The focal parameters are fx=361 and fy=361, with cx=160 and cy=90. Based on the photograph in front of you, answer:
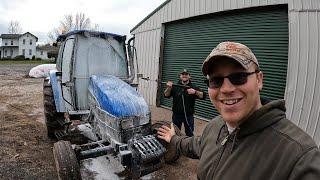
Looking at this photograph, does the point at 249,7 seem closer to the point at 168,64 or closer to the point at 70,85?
the point at 168,64

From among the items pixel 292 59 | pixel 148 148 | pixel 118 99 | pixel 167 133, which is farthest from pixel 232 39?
pixel 167 133

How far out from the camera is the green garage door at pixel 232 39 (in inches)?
345

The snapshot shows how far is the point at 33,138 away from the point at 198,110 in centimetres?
512

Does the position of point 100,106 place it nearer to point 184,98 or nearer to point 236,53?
point 184,98

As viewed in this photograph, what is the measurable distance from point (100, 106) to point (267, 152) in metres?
4.47

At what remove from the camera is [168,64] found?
1283cm

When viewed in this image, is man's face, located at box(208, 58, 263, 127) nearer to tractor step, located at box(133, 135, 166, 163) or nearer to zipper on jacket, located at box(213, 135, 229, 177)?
zipper on jacket, located at box(213, 135, 229, 177)

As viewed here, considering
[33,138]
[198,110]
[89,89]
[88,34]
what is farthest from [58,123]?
[198,110]

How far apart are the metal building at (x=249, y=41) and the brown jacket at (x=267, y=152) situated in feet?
17.5

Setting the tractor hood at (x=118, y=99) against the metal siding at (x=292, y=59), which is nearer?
the tractor hood at (x=118, y=99)

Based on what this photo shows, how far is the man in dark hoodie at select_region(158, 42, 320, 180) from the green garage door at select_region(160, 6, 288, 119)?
7048mm

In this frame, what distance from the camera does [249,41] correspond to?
963 centimetres

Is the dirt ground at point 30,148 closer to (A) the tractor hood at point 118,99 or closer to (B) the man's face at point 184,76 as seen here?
(A) the tractor hood at point 118,99

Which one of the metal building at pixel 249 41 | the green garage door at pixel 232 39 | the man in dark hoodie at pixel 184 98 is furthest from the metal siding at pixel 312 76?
the man in dark hoodie at pixel 184 98
